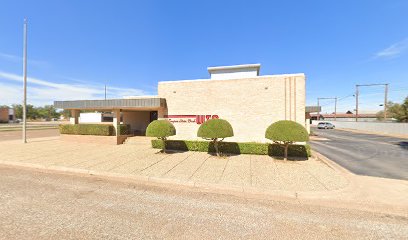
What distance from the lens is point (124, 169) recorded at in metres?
8.58

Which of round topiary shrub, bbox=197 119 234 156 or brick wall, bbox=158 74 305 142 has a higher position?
brick wall, bbox=158 74 305 142

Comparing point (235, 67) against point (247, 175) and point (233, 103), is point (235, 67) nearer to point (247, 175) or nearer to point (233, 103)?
point (233, 103)

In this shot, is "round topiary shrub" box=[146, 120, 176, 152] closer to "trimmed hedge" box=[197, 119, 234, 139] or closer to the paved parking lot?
the paved parking lot

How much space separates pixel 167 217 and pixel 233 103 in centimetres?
1078

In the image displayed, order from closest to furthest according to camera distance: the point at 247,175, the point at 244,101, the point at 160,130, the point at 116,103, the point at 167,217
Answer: the point at 167,217 → the point at 247,175 → the point at 160,130 → the point at 244,101 → the point at 116,103

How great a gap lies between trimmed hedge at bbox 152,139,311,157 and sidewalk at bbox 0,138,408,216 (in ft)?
2.10

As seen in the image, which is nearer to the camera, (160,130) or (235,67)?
(160,130)

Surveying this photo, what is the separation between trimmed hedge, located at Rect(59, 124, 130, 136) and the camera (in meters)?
16.2

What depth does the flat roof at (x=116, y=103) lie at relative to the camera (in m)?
15.0

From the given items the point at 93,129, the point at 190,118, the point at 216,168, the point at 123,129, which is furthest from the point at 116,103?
the point at 216,168

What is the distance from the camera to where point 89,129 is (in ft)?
55.0

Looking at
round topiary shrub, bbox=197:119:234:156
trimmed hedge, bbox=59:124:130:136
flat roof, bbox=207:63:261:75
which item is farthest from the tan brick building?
flat roof, bbox=207:63:261:75

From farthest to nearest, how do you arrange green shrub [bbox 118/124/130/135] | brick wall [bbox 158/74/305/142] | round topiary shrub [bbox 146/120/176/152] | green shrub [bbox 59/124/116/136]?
1. green shrub [bbox 118/124/130/135]
2. green shrub [bbox 59/124/116/136]
3. brick wall [bbox 158/74/305/142]
4. round topiary shrub [bbox 146/120/176/152]

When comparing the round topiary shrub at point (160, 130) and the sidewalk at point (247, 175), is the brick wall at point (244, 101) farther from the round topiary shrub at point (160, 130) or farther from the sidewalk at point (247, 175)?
the round topiary shrub at point (160, 130)
